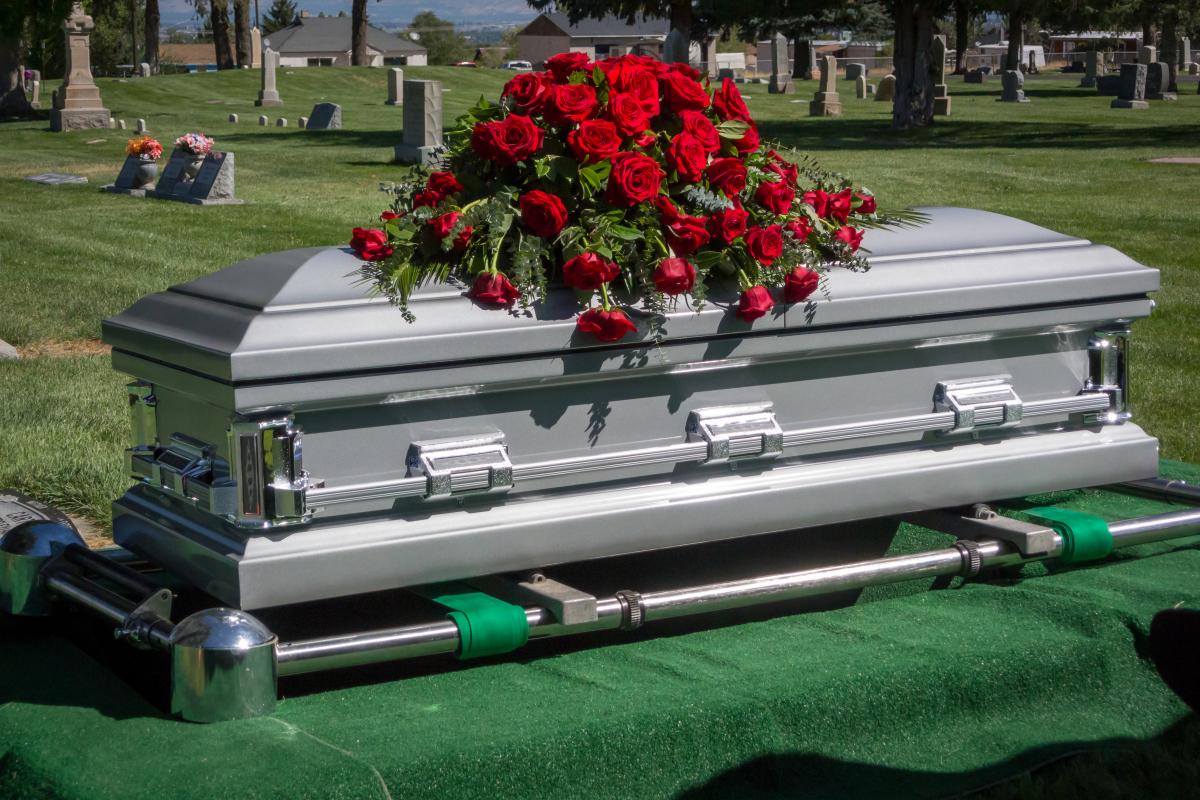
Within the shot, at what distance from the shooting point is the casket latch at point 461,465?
251cm

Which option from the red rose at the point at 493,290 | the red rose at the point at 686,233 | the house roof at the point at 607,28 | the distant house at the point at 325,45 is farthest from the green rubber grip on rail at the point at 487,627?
the distant house at the point at 325,45

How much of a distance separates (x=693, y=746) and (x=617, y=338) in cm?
77

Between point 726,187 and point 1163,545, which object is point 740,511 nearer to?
point 726,187

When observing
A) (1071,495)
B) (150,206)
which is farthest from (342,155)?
(1071,495)

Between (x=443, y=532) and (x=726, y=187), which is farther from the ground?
(x=726, y=187)

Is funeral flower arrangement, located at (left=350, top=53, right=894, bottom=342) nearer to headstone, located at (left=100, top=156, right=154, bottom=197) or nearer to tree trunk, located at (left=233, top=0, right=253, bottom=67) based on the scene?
headstone, located at (left=100, top=156, right=154, bottom=197)

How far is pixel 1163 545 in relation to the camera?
11.6ft

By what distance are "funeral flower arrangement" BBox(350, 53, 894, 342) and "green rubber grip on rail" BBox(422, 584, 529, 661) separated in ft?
1.79

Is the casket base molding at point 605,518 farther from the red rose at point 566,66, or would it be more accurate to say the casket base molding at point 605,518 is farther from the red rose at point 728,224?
the red rose at point 566,66

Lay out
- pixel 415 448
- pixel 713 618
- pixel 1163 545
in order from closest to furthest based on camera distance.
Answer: pixel 415 448
pixel 713 618
pixel 1163 545

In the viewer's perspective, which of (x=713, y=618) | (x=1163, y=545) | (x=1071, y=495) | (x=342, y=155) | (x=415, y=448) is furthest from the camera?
(x=342, y=155)

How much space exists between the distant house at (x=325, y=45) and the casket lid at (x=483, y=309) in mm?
114739

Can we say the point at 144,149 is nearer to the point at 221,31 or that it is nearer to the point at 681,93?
the point at 681,93

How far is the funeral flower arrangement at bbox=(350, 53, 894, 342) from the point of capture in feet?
8.65
